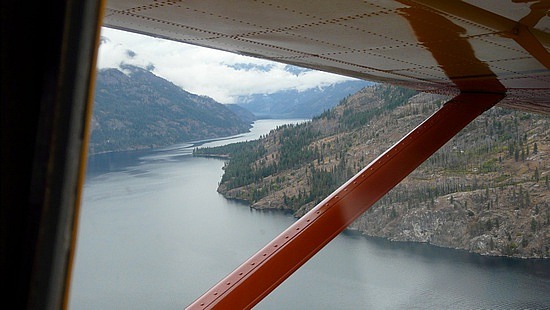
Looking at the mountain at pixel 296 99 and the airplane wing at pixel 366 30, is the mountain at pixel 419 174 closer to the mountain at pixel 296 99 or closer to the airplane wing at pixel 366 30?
the airplane wing at pixel 366 30

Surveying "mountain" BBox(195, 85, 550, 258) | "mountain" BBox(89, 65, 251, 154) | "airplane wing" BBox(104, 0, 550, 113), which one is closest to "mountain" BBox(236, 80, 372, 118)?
"mountain" BBox(89, 65, 251, 154)

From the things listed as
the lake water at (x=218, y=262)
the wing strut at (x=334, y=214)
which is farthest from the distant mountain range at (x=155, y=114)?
the wing strut at (x=334, y=214)

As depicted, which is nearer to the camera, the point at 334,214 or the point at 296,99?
the point at 334,214

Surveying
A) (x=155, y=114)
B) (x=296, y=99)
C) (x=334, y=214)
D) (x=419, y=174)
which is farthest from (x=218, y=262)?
(x=296, y=99)

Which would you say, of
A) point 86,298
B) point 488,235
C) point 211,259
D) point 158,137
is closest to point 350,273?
point 211,259

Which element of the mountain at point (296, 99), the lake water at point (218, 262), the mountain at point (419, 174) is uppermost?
the mountain at point (296, 99)

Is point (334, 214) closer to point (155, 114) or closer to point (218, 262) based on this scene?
point (218, 262)
